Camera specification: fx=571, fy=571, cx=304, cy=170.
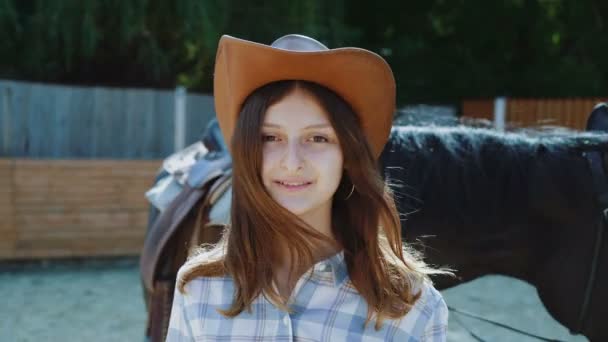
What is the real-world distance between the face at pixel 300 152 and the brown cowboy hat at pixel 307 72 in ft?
0.18

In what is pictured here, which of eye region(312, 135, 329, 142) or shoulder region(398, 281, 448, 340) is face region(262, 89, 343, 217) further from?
shoulder region(398, 281, 448, 340)


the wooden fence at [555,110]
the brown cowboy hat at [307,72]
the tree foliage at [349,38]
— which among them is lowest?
the brown cowboy hat at [307,72]

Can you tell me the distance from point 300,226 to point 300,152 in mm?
138

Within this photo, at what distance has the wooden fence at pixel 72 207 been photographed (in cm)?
540

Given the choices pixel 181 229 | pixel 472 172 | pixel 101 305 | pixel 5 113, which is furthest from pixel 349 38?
pixel 472 172

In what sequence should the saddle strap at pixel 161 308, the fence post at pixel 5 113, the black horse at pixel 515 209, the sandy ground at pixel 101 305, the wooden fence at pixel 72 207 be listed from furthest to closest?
the fence post at pixel 5 113 → the wooden fence at pixel 72 207 → the sandy ground at pixel 101 305 → the saddle strap at pixel 161 308 → the black horse at pixel 515 209

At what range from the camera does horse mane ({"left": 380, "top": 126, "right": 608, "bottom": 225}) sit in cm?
169

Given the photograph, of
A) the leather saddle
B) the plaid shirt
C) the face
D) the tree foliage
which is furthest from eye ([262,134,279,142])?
the tree foliage

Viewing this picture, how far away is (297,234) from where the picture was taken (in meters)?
1.05

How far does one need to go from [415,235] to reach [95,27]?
5819 mm

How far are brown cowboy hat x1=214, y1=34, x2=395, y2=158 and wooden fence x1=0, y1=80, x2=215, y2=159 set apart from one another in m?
5.54

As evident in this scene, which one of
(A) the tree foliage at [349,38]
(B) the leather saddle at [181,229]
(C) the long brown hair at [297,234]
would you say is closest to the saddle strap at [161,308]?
(B) the leather saddle at [181,229]

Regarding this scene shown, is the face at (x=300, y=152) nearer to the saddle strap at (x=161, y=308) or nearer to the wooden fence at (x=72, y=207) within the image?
the saddle strap at (x=161, y=308)

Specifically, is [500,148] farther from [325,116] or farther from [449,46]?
[449,46]
